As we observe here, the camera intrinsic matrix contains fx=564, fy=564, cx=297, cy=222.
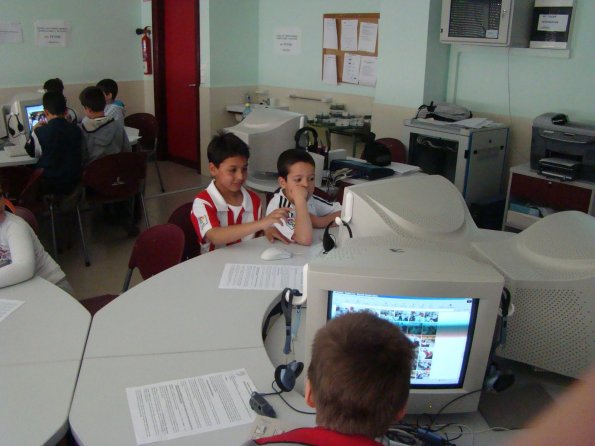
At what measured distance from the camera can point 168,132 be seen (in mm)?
6699

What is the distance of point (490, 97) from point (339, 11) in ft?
5.51

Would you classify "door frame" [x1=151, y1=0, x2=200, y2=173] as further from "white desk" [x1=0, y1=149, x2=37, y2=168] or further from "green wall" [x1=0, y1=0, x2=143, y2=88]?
"white desk" [x1=0, y1=149, x2=37, y2=168]

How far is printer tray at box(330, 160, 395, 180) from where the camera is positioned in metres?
3.11

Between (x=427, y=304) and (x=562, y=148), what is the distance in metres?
2.67

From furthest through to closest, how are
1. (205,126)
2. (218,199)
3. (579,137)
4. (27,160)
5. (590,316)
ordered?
1. (205,126)
2. (27,160)
3. (579,137)
4. (218,199)
5. (590,316)

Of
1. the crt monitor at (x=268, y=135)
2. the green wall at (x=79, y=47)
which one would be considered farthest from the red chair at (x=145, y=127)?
the crt monitor at (x=268, y=135)

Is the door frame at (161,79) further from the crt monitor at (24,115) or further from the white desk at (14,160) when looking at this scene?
the white desk at (14,160)

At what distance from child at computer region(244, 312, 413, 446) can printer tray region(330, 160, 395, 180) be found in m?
2.23

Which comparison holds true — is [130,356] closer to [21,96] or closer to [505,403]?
[505,403]

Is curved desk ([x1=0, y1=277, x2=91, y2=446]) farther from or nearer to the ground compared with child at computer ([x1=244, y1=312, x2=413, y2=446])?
nearer to the ground

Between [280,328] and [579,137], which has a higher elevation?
[579,137]

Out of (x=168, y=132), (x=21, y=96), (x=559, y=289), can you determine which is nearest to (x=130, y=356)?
(x=559, y=289)

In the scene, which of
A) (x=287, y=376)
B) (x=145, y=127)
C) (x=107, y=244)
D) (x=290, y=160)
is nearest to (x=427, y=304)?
Answer: (x=287, y=376)

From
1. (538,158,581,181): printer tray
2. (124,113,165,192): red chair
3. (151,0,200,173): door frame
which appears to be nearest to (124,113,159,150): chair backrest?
(124,113,165,192): red chair
